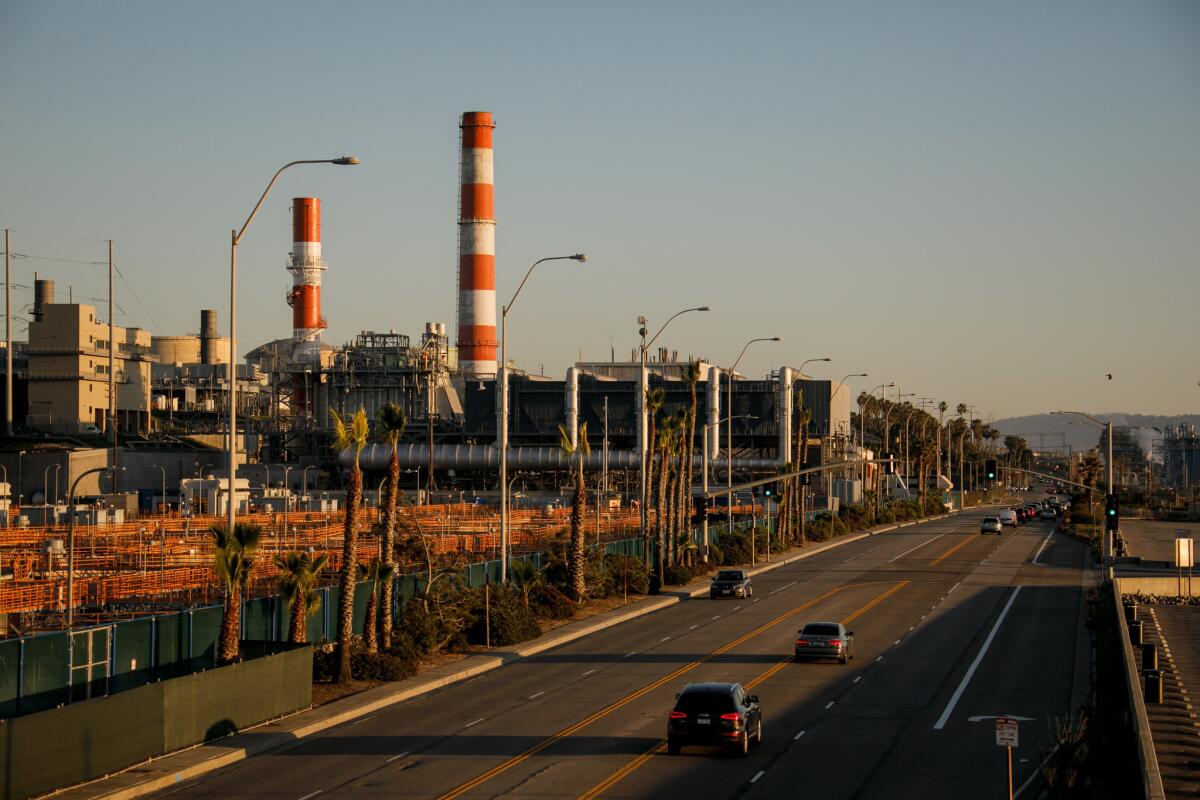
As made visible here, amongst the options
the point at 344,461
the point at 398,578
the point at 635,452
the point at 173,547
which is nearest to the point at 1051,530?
the point at 635,452

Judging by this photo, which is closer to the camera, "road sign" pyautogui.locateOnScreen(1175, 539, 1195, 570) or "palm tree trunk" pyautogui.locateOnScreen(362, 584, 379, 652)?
"palm tree trunk" pyautogui.locateOnScreen(362, 584, 379, 652)

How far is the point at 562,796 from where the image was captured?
2350 cm

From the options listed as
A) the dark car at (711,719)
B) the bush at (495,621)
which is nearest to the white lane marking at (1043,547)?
the bush at (495,621)

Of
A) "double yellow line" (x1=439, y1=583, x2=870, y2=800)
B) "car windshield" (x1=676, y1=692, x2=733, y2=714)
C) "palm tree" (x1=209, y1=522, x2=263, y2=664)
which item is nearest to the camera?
"double yellow line" (x1=439, y1=583, x2=870, y2=800)

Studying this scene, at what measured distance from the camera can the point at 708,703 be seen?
27.1 meters

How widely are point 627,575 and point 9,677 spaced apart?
37165 millimetres

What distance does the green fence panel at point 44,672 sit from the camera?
27.9 meters

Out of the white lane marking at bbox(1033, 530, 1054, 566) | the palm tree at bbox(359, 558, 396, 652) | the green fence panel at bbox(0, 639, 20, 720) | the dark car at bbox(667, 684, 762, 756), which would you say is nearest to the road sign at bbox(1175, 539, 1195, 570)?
the white lane marking at bbox(1033, 530, 1054, 566)

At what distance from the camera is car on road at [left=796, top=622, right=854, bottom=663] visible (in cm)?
4025

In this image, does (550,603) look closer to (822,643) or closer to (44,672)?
(822,643)

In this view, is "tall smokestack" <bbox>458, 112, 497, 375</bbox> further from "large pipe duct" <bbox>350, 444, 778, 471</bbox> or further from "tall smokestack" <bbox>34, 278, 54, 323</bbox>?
"tall smokestack" <bbox>34, 278, 54, 323</bbox>

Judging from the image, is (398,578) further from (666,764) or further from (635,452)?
(635,452)

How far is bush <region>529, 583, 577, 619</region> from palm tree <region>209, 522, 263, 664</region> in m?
21.7

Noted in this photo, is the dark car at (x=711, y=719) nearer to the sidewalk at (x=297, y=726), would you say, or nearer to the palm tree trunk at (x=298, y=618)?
the sidewalk at (x=297, y=726)
